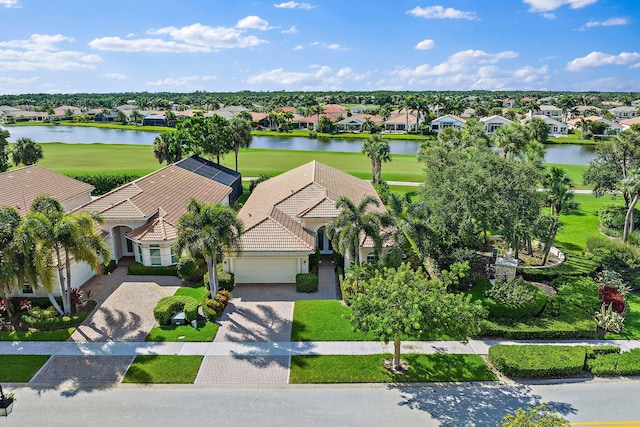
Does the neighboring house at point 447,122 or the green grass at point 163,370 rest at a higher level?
the neighboring house at point 447,122

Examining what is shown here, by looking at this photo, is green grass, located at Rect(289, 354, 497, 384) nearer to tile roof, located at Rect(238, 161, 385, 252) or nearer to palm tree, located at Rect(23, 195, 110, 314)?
tile roof, located at Rect(238, 161, 385, 252)

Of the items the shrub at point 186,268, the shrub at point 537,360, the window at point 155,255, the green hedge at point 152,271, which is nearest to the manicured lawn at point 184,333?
the shrub at point 186,268

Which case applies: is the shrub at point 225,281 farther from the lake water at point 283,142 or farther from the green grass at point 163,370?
the lake water at point 283,142

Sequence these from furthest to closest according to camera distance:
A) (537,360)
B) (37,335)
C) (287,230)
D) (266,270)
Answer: (287,230) < (266,270) < (37,335) < (537,360)

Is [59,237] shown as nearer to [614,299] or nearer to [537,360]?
[537,360]

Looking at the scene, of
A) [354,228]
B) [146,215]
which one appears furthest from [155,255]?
[354,228]

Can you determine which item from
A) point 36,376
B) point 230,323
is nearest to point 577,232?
point 230,323

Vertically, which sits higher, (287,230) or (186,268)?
(287,230)
